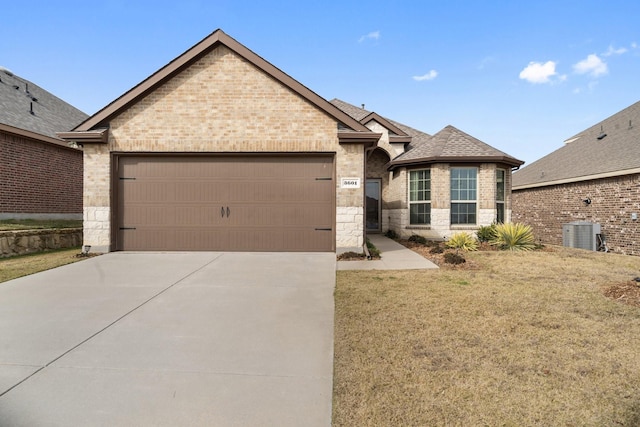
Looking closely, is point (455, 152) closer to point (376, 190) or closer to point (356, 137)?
point (376, 190)

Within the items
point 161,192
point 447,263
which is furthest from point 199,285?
point 447,263

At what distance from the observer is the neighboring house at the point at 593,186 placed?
13383mm

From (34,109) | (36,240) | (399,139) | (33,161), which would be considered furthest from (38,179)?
(399,139)

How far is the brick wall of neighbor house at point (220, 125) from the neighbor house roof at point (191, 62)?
0.59ft

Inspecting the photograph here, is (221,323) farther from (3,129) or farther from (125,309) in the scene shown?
(3,129)

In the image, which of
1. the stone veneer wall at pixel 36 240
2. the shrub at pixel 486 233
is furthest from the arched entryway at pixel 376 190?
the stone veneer wall at pixel 36 240

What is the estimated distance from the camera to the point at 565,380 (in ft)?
9.72

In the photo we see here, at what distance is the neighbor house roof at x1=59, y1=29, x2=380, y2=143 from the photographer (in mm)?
9438

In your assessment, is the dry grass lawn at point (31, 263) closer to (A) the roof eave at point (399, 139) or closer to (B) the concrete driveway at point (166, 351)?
(B) the concrete driveway at point (166, 351)

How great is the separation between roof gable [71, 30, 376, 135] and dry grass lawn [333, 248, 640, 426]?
518 cm

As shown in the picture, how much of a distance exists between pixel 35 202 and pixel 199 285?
1185 cm

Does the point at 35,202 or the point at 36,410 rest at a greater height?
the point at 35,202

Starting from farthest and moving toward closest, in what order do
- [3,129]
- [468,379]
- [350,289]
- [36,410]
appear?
[3,129] < [350,289] < [468,379] < [36,410]

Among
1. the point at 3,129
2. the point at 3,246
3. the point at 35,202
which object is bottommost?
the point at 3,246
